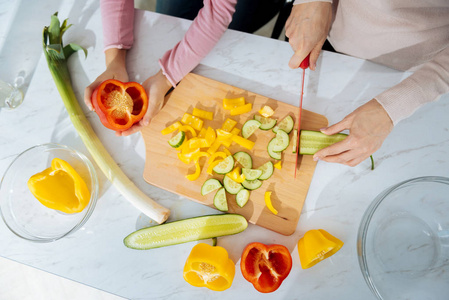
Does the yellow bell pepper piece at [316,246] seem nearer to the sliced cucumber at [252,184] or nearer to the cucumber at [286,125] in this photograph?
the sliced cucumber at [252,184]

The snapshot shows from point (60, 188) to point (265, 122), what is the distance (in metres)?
1.04

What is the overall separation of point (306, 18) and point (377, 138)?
0.62 m

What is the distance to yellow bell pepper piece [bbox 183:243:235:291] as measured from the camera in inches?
54.3

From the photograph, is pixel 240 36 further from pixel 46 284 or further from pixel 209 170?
pixel 46 284

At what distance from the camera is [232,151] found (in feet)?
5.19

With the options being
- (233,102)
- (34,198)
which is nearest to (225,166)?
(233,102)

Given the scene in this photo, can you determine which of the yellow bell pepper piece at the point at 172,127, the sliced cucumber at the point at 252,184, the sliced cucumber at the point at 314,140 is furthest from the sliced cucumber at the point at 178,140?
the sliced cucumber at the point at 314,140

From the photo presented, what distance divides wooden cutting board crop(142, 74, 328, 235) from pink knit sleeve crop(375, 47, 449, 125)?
35 cm

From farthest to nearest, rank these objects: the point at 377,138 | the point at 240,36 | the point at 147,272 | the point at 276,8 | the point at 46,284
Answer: the point at 46,284 → the point at 276,8 → the point at 240,36 → the point at 147,272 → the point at 377,138

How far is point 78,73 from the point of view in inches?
67.7

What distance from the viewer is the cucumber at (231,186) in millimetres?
1512

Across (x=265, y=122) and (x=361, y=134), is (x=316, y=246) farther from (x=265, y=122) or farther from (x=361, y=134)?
(x=265, y=122)

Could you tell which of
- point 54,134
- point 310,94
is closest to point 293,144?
point 310,94

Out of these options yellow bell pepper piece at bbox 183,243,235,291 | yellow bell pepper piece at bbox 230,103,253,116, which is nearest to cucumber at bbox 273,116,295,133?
yellow bell pepper piece at bbox 230,103,253,116
